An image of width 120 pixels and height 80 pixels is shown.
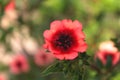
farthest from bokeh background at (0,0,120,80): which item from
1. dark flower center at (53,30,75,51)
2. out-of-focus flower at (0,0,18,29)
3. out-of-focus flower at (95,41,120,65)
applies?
dark flower center at (53,30,75,51)

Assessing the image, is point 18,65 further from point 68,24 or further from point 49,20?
point 68,24

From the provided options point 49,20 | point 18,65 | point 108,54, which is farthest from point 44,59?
point 108,54

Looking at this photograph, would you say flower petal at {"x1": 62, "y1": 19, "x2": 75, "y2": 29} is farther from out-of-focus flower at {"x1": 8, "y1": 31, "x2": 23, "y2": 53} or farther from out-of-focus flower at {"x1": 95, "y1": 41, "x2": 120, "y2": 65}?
out-of-focus flower at {"x1": 8, "y1": 31, "x2": 23, "y2": 53}

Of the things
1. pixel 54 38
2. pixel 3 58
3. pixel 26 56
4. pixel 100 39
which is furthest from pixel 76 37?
pixel 3 58

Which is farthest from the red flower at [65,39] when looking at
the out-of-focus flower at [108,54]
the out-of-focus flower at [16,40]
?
the out-of-focus flower at [16,40]

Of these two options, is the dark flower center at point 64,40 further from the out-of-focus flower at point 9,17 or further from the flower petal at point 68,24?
the out-of-focus flower at point 9,17

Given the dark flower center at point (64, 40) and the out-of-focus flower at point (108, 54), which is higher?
the out-of-focus flower at point (108, 54)
